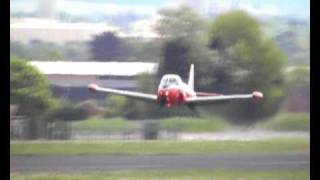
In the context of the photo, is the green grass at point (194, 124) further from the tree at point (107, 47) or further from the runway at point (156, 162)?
the tree at point (107, 47)

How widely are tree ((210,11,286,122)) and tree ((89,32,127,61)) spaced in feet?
3.35

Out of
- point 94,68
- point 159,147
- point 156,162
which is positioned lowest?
point 156,162

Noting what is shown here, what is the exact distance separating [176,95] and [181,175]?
2.91ft

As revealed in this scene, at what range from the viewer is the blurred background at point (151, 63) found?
6344 mm

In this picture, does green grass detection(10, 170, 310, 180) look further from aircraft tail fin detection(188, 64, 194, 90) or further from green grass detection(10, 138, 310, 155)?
aircraft tail fin detection(188, 64, 194, 90)

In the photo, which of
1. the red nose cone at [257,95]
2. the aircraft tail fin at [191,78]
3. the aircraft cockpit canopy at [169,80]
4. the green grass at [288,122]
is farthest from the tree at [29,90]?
the green grass at [288,122]

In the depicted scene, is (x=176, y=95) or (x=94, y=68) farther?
(x=176, y=95)

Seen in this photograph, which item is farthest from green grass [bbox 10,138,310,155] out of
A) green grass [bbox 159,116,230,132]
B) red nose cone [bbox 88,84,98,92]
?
red nose cone [bbox 88,84,98,92]

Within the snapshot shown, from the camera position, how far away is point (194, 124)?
6570mm

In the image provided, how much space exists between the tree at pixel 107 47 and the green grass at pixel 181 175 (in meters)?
1.25

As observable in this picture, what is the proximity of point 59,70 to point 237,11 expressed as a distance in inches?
79.0

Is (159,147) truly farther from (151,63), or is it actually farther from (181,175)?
(151,63)

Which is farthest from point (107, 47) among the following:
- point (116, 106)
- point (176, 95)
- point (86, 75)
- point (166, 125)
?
point (166, 125)
